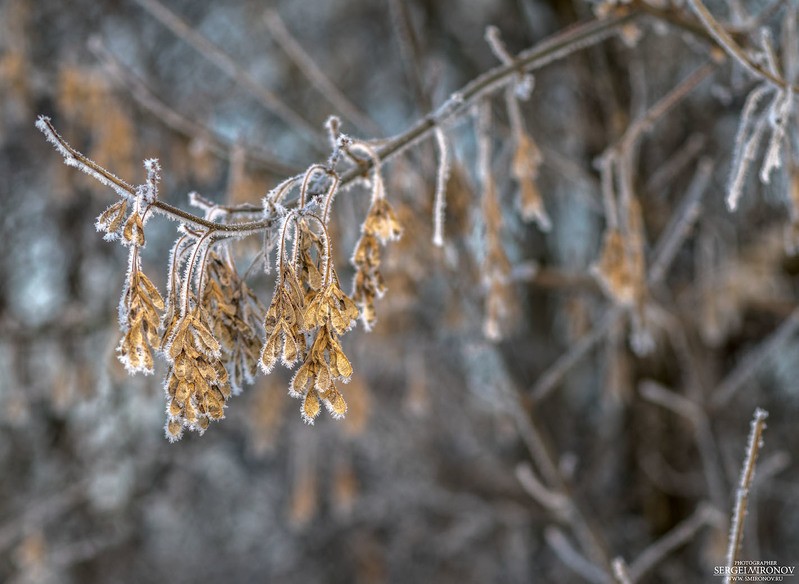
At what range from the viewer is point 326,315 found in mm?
1254

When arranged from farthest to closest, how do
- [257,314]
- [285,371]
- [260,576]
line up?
[260,576], [285,371], [257,314]

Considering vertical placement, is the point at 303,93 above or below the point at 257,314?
above

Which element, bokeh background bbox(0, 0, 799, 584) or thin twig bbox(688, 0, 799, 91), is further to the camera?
bokeh background bbox(0, 0, 799, 584)

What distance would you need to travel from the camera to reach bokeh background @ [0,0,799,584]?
3773mm

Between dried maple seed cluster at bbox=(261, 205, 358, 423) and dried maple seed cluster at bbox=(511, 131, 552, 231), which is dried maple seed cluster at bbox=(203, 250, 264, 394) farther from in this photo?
dried maple seed cluster at bbox=(511, 131, 552, 231)

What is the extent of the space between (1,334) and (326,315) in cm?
358

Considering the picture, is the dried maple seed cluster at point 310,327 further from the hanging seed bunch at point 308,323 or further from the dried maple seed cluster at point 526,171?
the dried maple seed cluster at point 526,171

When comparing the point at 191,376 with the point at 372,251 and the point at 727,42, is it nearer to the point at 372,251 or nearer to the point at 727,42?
the point at 372,251

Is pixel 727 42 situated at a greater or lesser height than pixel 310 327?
greater

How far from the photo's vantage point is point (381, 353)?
441cm

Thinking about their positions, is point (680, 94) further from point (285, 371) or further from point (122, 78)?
point (285, 371)

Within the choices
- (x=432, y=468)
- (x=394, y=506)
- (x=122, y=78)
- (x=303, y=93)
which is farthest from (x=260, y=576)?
(x=122, y=78)

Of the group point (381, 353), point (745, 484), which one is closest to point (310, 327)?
point (745, 484)

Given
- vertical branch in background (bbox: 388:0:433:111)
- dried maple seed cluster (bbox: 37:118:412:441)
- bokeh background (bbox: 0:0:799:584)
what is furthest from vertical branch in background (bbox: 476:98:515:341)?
bokeh background (bbox: 0:0:799:584)
